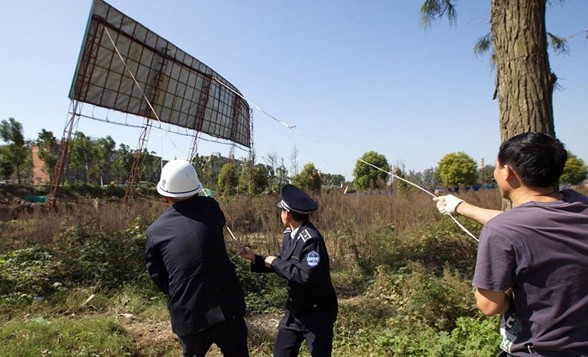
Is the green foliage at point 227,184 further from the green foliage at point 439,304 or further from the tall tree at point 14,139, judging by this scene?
the tall tree at point 14,139

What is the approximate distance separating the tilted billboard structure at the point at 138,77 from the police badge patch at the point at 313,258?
5.56 m

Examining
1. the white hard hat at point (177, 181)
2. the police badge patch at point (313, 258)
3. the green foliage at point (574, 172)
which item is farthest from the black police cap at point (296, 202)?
the green foliage at point (574, 172)

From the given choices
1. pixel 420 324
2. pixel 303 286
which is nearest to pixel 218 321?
pixel 303 286

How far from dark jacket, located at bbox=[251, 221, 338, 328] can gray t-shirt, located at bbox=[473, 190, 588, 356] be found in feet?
3.49

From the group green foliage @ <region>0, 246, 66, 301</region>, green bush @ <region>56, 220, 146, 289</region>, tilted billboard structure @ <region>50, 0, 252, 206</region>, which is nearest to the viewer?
green foliage @ <region>0, 246, 66, 301</region>

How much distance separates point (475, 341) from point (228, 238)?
4.88 m

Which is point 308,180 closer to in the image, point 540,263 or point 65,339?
point 65,339

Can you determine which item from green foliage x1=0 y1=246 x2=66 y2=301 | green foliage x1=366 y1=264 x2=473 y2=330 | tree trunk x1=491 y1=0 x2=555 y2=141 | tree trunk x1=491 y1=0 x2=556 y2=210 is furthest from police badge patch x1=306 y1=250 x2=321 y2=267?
green foliage x1=0 y1=246 x2=66 y2=301

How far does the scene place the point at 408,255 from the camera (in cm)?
647

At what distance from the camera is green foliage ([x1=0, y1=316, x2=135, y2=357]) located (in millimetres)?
3039

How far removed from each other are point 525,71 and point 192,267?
3227mm

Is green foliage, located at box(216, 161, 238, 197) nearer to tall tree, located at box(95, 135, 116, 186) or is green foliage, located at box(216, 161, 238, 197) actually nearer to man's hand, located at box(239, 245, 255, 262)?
man's hand, located at box(239, 245, 255, 262)

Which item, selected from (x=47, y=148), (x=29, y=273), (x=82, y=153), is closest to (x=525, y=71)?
(x=29, y=273)

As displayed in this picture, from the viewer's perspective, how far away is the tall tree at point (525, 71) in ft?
10.4
